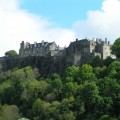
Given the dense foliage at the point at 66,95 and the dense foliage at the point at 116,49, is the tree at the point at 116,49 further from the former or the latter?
the dense foliage at the point at 66,95

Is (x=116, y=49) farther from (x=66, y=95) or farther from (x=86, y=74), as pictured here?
(x=66, y=95)

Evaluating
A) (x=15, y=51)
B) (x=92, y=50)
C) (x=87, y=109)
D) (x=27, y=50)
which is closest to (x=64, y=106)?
(x=87, y=109)

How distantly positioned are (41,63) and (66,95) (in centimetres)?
2540

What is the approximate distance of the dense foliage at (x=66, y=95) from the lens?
3088 inches

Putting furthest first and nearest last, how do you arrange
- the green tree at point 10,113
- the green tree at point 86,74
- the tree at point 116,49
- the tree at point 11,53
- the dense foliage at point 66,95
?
1. the tree at point 11,53
2. the tree at point 116,49
3. the green tree at point 86,74
4. the green tree at point 10,113
5. the dense foliage at point 66,95

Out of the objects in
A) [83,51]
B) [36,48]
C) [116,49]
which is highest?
[36,48]

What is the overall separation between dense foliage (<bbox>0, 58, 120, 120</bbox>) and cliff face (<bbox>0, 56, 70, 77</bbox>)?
2.40 metres

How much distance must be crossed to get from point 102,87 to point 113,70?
6.73 m

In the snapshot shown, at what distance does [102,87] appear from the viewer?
84.3 m

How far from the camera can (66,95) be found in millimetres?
87125

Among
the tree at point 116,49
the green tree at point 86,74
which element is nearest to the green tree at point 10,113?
the green tree at point 86,74

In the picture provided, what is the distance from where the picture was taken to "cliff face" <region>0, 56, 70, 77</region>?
106 meters

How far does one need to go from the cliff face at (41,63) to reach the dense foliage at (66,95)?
240cm

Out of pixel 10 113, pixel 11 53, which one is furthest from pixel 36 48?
pixel 10 113
